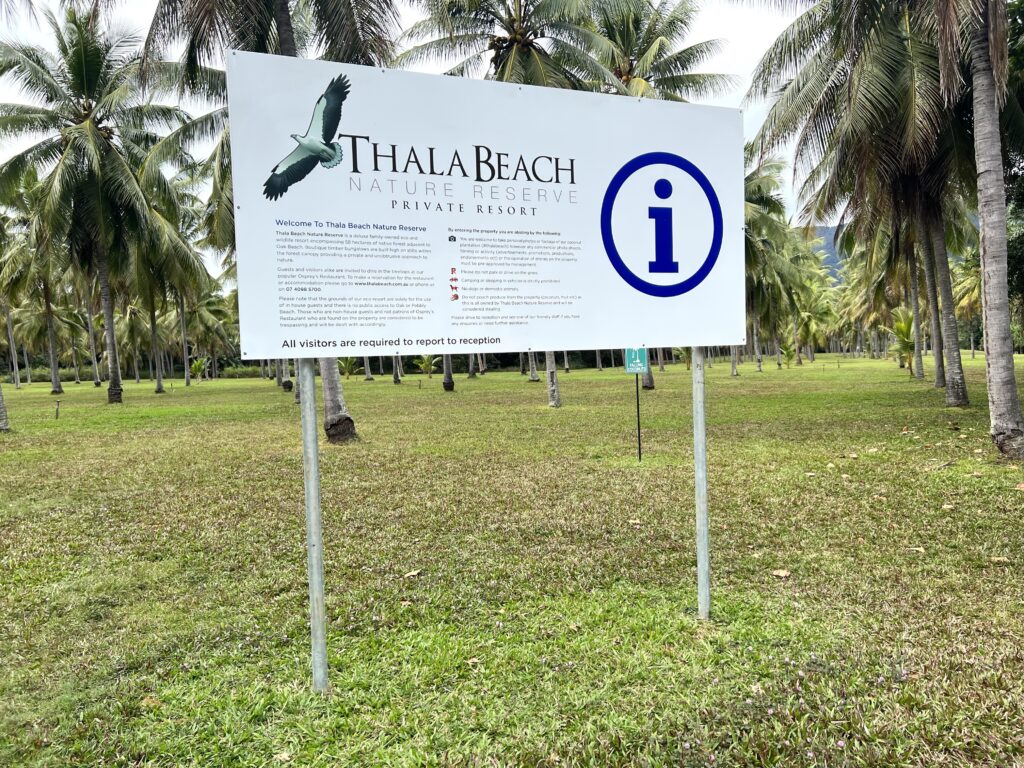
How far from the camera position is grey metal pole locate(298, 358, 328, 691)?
8.54 ft

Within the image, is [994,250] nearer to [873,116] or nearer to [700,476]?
[873,116]

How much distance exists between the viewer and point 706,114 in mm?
3176

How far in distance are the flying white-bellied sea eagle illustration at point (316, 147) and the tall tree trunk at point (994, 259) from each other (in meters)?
7.58

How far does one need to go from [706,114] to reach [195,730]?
339 centimetres

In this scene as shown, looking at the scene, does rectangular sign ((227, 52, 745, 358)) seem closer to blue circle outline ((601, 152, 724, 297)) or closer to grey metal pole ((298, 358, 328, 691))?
blue circle outline ((601, 152, 724, 297))

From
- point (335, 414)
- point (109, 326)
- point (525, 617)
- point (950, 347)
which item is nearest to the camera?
point (525, 617)

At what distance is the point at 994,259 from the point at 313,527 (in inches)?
315

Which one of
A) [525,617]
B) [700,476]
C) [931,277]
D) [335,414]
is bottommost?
[525,617]

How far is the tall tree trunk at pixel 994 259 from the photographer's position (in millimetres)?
7289

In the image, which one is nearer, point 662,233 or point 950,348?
point 662,233

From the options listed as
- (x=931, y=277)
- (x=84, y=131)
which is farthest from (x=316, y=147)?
(x=84, y=131)

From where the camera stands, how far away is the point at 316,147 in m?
2.60

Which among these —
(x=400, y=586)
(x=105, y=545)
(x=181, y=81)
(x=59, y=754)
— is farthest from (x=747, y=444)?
(x=181, y=81)

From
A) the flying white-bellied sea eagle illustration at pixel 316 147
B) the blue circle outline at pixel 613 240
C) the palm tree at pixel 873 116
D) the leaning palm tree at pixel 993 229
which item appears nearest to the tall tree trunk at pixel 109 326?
the palm tree at pixel 873 116
